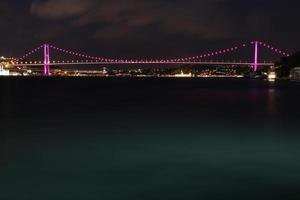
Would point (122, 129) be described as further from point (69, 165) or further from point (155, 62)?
point (155, 62)

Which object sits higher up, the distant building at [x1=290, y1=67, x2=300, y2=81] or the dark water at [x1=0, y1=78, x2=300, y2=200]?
the distant building at [x1=290, y1=67, x2=300, y2=81]

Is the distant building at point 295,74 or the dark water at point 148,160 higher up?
the distant building at point 295,74

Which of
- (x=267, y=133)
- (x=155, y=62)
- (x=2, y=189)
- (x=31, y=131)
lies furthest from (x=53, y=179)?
(x=155, y=62)

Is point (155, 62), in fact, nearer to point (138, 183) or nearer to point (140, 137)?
point (140, 137)

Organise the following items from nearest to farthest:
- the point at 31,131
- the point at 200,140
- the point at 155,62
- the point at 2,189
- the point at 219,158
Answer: the point at 2,189 → the point at 219,158 → the point at 200,140 → the point at 31,131 → the point at 155,62

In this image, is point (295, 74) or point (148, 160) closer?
point (148, 160)

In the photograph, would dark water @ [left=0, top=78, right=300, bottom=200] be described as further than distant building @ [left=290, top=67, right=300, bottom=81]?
No

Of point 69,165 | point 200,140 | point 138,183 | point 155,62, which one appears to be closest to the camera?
point 138,183

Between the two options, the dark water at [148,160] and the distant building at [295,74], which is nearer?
the dark water at [148,160]

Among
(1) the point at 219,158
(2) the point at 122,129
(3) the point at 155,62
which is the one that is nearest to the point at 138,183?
(1) the point at 219,158

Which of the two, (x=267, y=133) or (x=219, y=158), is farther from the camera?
(x=267, y=133)

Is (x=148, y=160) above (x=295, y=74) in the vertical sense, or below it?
below
